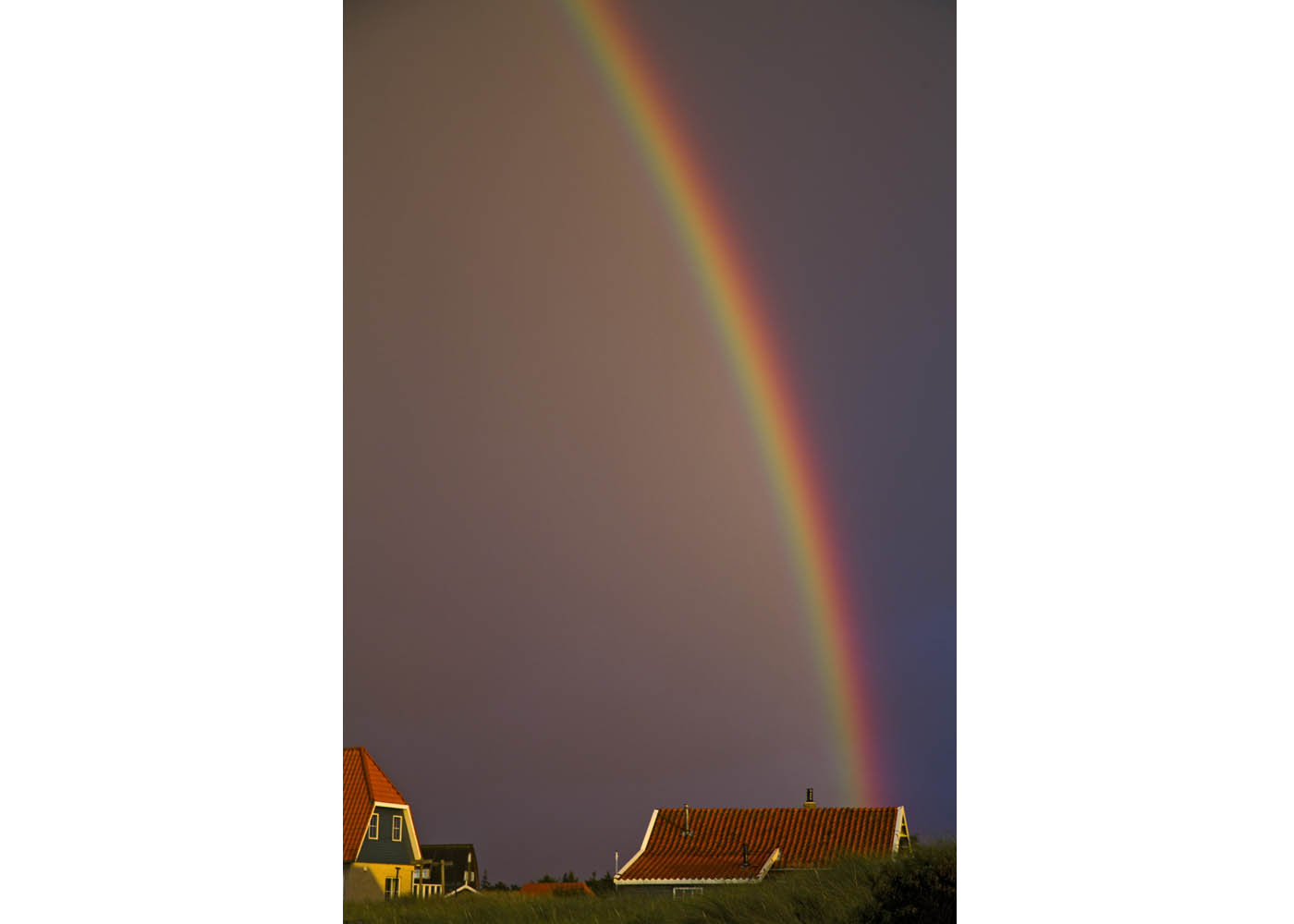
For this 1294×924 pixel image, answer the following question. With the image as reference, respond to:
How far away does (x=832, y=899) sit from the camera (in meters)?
3.35

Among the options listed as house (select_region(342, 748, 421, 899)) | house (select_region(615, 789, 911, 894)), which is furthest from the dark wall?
house (select_region(615, 789, 911, 894))

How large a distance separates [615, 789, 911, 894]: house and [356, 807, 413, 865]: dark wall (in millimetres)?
675

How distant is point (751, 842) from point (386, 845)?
1127 millimetres

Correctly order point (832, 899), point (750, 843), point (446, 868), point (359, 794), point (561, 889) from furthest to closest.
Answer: point (359, 794)
point (446, 868)
point (561, 889)
point (750, 843)
point (832, 899)

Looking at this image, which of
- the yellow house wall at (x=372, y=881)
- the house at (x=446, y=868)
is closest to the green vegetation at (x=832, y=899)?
the house at (x=446, y=868)

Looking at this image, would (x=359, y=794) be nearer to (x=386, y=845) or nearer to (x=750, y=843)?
(x=386, y=845)

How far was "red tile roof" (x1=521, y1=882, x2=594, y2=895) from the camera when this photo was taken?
11.8 feet

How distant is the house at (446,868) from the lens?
3.67 metres

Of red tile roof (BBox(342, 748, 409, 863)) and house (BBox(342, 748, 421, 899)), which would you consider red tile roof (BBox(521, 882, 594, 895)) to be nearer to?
house (BBox(342, 748, 421, 899))

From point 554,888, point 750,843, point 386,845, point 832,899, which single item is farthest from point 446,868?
point 832,899

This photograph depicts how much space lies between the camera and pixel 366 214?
4168 mm
